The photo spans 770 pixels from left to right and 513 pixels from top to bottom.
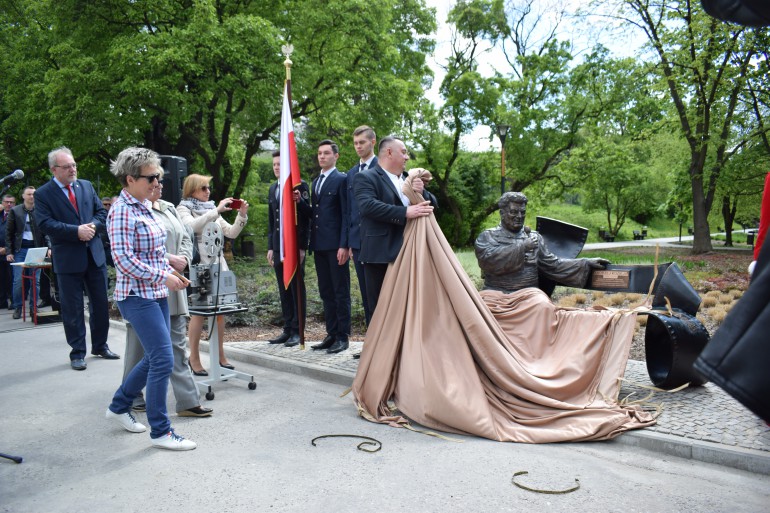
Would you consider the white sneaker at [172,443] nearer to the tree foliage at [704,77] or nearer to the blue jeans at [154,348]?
the blue jeans at [154,348]

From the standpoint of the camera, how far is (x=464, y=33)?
2744cm

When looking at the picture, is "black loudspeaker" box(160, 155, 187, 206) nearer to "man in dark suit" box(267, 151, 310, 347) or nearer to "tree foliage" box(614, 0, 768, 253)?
"man in dark suit" box(267, 151, 310, 347)

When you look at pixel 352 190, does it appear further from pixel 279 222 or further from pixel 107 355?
pixel 107 355

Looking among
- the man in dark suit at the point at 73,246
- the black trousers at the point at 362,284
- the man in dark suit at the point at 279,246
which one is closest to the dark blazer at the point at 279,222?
the man in dark suit at the point at 279,246

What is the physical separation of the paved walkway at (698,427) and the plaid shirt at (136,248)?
2.40 meters

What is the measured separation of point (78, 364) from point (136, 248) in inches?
133

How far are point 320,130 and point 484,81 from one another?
9831mm

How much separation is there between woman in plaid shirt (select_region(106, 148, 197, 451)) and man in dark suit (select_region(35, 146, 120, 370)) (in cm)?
305

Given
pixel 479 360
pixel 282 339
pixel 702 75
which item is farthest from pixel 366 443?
pixel 702 75

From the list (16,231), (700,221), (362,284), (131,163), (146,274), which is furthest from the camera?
(700,221)

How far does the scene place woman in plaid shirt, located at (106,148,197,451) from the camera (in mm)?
3932

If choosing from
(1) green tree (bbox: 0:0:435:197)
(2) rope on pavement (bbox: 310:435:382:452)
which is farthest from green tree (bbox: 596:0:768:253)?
(2) rope on pavement (bbox: 310:435:382:452)

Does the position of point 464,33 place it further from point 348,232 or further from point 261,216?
point 348,232

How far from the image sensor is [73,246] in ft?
22.3
